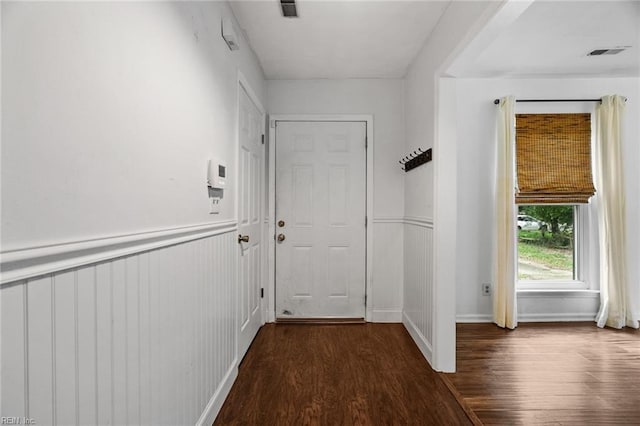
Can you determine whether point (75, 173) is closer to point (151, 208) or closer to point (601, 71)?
Answer: point (151, 208)

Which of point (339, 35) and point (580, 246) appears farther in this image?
point (580, 246)

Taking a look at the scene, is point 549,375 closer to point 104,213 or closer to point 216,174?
point 216,174

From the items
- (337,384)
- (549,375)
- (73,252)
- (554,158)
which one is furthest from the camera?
(554,158)

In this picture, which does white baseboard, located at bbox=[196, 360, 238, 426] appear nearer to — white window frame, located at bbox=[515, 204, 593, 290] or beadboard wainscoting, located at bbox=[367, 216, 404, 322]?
beadboard wainscoting, located at bbox=[367, 216, 404, 322]

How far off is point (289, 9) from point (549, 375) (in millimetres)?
3026

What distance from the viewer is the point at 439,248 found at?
7.97ft

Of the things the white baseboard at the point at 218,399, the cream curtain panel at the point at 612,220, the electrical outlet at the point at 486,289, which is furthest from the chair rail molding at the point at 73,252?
the cream curtain panel at the point at 612,220

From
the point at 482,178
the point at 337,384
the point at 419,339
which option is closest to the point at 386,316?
the point at 419,339

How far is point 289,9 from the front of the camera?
2.27m

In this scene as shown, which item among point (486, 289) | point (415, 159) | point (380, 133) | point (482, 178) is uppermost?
point (380, 133)

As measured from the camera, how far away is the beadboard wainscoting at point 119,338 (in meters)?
0.69

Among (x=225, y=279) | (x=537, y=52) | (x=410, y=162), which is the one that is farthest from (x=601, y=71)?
(x=225, y=279)

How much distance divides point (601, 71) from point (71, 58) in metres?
4.28

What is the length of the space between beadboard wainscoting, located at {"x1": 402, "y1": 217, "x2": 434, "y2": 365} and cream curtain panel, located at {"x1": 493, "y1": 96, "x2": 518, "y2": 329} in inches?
35.3
